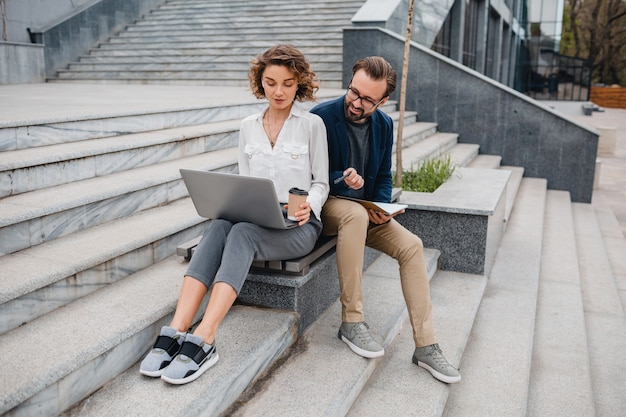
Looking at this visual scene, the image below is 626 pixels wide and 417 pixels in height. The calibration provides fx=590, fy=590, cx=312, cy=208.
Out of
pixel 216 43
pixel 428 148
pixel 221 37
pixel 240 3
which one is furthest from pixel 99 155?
pixel 240 3

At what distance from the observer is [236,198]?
8.98 ft

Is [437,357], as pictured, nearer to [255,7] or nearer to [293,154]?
[293,154]

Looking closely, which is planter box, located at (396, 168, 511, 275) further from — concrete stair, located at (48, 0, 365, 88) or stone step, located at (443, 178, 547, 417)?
concrete stair, located at (48, 0, 365, 88)

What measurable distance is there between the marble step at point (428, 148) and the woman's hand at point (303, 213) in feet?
11.6

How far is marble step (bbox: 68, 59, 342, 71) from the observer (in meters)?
10.2

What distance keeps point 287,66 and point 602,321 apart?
3.33 m

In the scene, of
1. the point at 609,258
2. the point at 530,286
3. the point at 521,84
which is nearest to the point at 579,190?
the point at 609,258

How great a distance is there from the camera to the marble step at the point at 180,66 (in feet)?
33.4

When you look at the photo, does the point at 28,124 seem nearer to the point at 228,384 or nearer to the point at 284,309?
the point at 284,309

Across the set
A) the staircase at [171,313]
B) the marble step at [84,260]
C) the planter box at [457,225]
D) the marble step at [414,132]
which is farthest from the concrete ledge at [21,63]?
the planter box at [457,225]

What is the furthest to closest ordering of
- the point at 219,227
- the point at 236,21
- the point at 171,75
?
the point at 236,21 < the point at 171,75 < the point at 219,227

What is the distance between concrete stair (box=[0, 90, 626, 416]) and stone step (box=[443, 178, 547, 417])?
1 cm

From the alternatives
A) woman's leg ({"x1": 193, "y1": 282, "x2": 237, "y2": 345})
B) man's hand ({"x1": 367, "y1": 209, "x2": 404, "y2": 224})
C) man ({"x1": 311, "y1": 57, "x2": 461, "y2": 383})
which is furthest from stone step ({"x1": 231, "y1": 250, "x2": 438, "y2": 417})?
man's hand ({"x1": 367, "y1": 209, "x2": 404, "y2": 224})

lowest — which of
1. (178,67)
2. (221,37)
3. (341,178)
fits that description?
(341,178)
